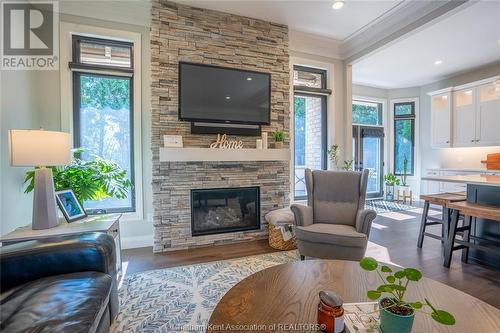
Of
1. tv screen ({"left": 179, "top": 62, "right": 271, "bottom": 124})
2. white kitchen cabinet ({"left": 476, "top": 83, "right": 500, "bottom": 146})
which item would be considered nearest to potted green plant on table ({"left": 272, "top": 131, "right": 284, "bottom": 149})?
tv screen ({"left": 179, "top": 62, "right": 271, "bottom": 124})

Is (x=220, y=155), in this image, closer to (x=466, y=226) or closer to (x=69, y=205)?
(x=69, y=205)

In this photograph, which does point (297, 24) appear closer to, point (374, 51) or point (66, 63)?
point (374, 51)

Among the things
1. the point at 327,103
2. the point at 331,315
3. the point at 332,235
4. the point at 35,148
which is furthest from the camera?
the point at 327,103

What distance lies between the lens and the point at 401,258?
2.91m

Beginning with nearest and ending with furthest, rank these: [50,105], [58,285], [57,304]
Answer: [57,304] → [58,285] → [50,105]

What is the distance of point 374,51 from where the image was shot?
12.4ft

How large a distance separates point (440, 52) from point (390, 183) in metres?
3.32

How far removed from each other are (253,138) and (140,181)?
1705mm

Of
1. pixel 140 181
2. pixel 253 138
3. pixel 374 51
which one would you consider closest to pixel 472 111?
pixel 374 51

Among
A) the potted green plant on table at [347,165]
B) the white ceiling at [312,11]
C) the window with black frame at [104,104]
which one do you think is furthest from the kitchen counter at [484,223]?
the window with black frame at [104,104]

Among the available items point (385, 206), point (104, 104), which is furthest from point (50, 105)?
point (385, 206)

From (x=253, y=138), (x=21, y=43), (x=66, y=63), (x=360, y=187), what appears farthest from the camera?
(x=253, y=138)

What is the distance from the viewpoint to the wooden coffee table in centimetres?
102

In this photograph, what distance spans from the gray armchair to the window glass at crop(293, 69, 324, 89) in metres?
2.01
